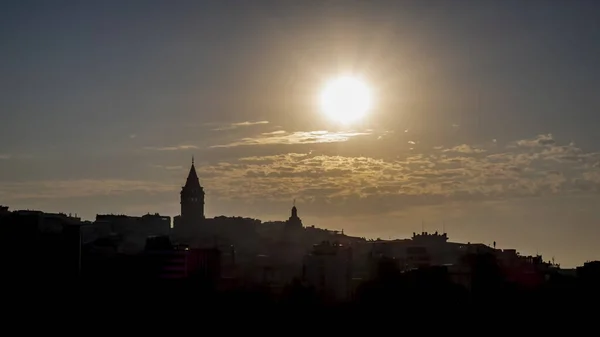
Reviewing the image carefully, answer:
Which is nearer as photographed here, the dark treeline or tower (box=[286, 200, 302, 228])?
the dark treeline

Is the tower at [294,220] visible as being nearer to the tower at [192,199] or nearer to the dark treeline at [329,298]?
the tower at [192,199]

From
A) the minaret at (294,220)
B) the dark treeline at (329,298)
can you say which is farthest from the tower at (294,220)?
the dark treeline at (329,298)

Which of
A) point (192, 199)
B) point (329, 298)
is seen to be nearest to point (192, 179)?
point (192, 199)

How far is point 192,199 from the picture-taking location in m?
169

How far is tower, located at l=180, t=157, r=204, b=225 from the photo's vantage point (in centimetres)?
16825

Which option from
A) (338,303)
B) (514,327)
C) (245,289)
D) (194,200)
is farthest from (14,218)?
(194,200)

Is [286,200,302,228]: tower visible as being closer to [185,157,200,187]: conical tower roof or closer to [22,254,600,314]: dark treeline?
[185,157,200,187]: conical tower roof

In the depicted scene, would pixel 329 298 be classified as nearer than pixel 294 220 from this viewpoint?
Yes

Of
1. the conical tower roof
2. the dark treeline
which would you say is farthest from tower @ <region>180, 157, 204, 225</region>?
the dark treeline

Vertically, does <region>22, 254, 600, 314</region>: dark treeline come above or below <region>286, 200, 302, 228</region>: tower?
below

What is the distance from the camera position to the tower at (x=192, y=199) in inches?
6624

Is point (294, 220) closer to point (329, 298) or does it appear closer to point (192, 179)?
point (192, 179)

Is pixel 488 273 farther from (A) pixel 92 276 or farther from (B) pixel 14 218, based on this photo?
(B) pixel 14 218

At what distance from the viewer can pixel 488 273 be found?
82250 mm
